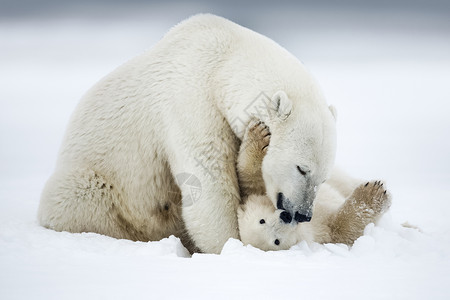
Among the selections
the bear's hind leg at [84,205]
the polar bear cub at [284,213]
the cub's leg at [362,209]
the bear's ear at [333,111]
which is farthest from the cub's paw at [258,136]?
the bear's hind leg at [84,205]

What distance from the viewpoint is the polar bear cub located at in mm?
3873

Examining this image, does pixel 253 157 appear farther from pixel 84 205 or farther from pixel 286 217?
pixel 84 205

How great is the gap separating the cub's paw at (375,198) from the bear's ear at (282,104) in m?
0.92

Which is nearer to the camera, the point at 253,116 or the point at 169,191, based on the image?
the point at 253,116

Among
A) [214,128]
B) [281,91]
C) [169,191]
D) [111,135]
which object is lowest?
[169,191]

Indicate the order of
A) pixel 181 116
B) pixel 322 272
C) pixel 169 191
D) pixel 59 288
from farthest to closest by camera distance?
pixel 169 191, pixel 181 116, pixel 322 272, pixel 59 288

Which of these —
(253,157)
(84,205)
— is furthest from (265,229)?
(84,205)

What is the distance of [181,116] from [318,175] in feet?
3.66

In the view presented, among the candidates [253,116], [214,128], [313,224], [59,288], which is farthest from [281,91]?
[59,288]

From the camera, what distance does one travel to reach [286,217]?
386 cm

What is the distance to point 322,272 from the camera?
9.82ft

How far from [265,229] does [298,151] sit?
609mm

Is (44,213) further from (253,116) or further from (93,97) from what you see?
(253,116)

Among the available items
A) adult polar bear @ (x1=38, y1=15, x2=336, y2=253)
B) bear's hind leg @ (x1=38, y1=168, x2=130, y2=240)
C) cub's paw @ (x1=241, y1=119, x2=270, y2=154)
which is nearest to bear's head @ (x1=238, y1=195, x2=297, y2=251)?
adult polar bear @ (x1=38, y1=15, x2=336, y2=253)
